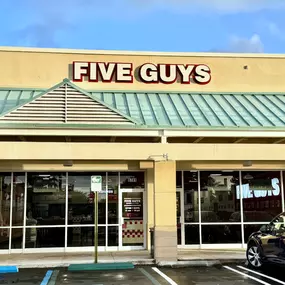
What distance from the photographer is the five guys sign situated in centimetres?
1831

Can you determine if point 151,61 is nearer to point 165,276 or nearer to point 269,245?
point 269,245

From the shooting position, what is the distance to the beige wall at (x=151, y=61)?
1812 cm

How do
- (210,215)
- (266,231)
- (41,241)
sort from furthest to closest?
1. (210,215)
2. (41,241)
3. (266,231)

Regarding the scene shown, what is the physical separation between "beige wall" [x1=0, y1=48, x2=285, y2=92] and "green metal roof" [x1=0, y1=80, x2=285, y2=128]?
52 centimetres

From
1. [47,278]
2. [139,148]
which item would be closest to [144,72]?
[139,148]

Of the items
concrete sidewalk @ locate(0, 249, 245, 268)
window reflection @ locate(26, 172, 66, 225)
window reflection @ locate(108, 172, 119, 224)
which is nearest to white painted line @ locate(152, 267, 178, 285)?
concrete sidewalk @ locate(0, 249, 245, 268)

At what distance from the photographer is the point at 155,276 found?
35.7 feet

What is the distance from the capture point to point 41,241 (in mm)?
15383

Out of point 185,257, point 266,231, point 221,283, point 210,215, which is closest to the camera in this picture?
point 221,283

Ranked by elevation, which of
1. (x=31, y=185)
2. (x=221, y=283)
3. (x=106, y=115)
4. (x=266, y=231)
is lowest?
(x=221, y=283)

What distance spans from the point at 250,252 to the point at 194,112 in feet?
18.8

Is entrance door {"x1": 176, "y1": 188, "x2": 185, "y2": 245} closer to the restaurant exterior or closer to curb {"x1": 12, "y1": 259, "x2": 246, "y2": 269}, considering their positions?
the restaurant exterior

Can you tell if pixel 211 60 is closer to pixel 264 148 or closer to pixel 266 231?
pixel 264 148

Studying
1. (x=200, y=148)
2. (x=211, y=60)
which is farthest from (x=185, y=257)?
(x=211, y=60)
